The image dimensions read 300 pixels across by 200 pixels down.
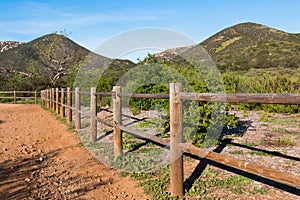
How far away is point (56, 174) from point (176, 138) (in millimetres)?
2212

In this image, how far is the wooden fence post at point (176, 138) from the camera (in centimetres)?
327

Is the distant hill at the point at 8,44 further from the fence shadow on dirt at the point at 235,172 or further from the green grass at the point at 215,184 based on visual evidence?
the green grass at the point at 215,184

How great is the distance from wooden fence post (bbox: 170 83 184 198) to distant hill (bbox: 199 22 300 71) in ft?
77.0

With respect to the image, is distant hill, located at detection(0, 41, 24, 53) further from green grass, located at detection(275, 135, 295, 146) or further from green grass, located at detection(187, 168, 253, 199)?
green grass, located at detection(187, 168, 253, 199)

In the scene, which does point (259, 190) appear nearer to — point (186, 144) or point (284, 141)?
point (186, 144)

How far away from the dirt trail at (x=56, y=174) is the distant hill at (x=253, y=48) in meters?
22.0

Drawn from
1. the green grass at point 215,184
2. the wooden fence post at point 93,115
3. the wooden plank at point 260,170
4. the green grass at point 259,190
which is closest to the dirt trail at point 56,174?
the wooden fence post at point 93,115

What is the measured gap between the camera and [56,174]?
442cm

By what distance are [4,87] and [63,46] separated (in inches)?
323

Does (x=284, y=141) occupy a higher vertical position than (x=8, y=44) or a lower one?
lower

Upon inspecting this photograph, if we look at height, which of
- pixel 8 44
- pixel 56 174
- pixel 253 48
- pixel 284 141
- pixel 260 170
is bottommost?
pixel 56 174

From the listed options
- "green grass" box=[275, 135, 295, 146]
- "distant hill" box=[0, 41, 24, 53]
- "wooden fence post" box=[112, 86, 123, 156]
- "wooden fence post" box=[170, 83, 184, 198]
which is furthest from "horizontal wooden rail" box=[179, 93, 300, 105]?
"distant hill" box=[0, 41, 24, 53]

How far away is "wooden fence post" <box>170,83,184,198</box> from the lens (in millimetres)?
3273

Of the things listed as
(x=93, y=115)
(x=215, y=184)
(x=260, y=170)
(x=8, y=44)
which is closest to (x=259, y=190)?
(x=215, y=184)
